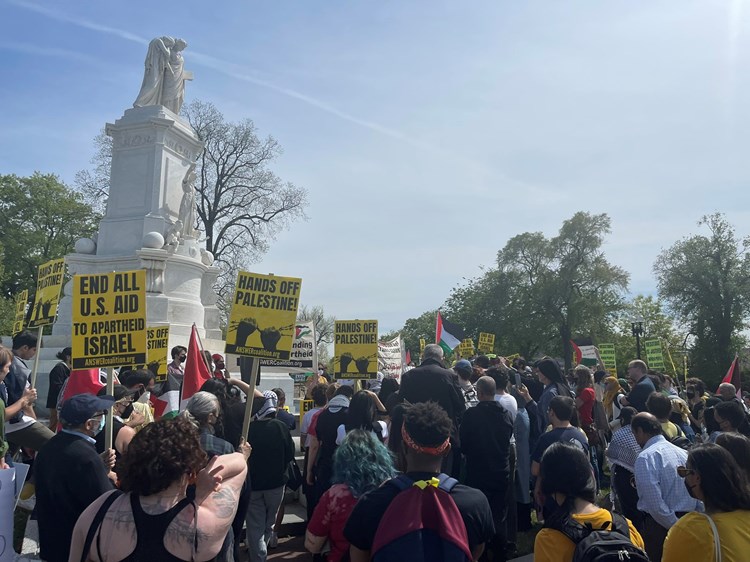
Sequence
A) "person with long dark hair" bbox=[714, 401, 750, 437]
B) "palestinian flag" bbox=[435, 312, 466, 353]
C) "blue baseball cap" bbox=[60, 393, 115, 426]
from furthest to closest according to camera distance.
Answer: "palestinian flag" bbox=[435, 312, 466, 353]
"person with long dark hair" bbox=[714, 401, 750, 437]
"blue baseball cap" bbox=[60, 393, 115, 426]

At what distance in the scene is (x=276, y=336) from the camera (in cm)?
713

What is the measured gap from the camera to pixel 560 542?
2908 millimetres

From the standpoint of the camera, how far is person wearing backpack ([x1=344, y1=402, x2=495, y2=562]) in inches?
112

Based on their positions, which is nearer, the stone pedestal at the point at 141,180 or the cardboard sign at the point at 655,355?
the cardboard sign at the point at 655,355

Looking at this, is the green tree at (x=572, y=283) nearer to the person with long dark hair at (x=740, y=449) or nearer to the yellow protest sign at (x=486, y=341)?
the yellow protest sign at (x=486, y=341)

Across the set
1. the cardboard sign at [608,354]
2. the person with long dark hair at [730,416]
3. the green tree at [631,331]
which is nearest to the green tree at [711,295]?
the green tree at [631,331]

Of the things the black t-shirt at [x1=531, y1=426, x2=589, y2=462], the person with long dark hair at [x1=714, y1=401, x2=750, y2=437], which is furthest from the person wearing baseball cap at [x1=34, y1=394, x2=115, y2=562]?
the person with long dark hair at [x1=714, y1=401, x2=750, y2=437]

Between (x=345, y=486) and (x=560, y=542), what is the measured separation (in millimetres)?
1498

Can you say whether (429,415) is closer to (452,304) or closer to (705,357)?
(705,357)

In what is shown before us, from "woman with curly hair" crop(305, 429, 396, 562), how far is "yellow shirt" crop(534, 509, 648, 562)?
3.73 ft

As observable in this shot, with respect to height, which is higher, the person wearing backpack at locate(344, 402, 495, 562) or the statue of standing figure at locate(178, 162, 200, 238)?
the statue of standing figure at locate(178, 162, 200, 238)

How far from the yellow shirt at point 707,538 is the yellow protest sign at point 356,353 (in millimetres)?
7126

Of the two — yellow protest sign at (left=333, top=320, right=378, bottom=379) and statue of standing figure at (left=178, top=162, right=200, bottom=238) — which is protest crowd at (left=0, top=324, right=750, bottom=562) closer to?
yellow protest sign at (left=333, top=320, right=378, bottom=379)

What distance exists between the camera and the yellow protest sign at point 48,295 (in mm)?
8406
